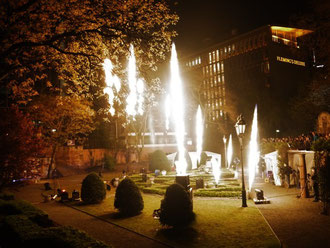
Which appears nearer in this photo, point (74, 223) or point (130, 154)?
point (74, 223)

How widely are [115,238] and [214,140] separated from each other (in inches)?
2068

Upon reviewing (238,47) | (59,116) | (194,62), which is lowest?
(59,116)

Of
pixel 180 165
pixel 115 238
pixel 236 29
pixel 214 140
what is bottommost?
pixel 115 238

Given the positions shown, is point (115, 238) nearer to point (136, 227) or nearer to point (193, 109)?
point (136, 227)

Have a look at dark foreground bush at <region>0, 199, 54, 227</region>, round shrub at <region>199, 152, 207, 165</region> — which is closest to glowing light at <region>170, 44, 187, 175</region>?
round shrub at <region>199, 152, 207, 165</region>

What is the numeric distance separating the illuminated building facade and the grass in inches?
1414

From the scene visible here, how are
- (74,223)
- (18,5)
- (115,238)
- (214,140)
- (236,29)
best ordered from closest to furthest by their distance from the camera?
1. (115,238)
2. (18,5)
3. (74,223)
4. (214,140)
5. (236,29)

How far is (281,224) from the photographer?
36.7ft

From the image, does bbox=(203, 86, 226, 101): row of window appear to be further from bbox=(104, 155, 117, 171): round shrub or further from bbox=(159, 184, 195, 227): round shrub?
bbox=(159, 184, 195, 227): round shrub

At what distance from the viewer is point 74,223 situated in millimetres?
12836

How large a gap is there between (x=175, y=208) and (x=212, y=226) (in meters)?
1.70

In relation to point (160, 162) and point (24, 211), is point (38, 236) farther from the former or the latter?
point (160, 162)

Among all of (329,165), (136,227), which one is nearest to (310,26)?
(329,165)

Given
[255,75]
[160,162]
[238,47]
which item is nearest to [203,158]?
[160,162]
